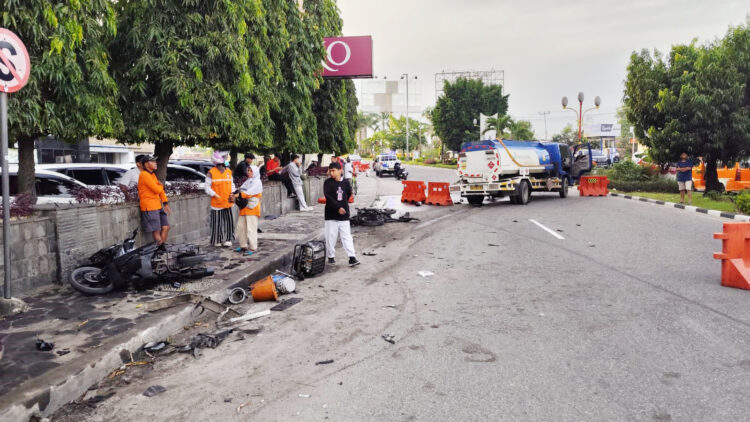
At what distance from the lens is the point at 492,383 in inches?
157

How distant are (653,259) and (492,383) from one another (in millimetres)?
6139

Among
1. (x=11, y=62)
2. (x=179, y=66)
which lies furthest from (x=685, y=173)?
(x=11, y=62)

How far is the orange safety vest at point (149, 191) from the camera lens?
8672 millimetres

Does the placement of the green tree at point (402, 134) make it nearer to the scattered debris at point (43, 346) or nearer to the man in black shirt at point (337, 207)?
the man in black shirt at point (337, 207)

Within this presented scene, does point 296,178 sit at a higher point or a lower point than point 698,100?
lower

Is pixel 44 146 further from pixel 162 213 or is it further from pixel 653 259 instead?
pixel 653 259

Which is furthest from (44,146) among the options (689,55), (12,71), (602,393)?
(602,393)

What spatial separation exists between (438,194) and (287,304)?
14873mm

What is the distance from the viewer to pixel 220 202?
399 inches

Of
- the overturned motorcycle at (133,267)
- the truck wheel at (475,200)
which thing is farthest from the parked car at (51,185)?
the truck wheel at (475,200)

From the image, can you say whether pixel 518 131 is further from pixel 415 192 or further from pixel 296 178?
pixel 296 178

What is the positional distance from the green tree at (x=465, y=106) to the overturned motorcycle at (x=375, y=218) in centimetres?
5474

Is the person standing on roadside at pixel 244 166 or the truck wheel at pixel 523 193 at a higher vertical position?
the person standing on roadside at pixel 244 166

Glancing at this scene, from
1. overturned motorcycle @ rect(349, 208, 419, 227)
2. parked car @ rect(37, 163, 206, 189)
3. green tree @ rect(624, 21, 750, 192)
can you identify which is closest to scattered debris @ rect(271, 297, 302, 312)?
parked car @ rect(37, 163, 206, 189)
